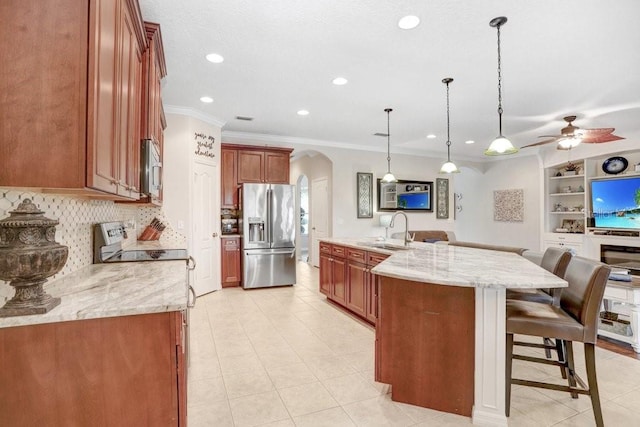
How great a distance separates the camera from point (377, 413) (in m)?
2.04

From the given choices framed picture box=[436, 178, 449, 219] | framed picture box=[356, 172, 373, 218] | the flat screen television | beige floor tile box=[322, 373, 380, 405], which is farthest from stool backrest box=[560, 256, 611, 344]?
framed picture box=[436, 178, 449, 219]

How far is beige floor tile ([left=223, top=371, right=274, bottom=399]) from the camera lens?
2291 mm

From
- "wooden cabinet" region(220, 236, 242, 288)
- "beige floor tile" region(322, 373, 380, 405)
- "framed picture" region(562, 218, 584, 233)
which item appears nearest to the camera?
"beige floor tile" region(322, 373, 380, 405)

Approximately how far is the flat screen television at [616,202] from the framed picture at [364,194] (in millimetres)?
4289

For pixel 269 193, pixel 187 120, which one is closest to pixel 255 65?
pixel 187 120

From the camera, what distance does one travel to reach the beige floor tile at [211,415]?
1.95 m

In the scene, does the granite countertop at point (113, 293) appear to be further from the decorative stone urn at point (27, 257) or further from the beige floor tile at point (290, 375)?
the beige floor tile at point (290, 375)

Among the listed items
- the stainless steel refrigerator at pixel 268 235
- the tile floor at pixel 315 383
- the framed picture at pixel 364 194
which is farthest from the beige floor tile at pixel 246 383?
the framed picture at pixel 364 194

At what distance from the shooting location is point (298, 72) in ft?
11.2

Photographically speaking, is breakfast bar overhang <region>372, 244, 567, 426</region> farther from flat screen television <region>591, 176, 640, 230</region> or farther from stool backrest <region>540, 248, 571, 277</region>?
flat screen television <region>591, 176, 640, 230</region>

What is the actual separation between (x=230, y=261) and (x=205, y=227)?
0.79 metres

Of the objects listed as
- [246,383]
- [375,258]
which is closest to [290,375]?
[246,383]

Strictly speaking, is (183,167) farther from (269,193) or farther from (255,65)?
(255,65)

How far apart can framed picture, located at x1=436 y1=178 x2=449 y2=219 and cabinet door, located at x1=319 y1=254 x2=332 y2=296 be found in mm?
4384
